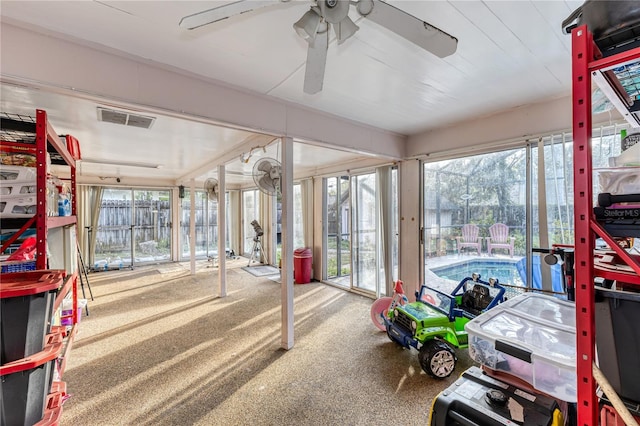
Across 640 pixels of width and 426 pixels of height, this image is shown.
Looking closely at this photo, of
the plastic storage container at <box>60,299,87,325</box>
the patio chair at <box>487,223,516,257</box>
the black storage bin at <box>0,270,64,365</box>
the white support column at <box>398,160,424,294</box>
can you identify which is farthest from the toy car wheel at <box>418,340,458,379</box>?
the plastic storage container at <box>60,299,87,325</box>

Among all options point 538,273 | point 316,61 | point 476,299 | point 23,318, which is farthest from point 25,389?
point 538,273

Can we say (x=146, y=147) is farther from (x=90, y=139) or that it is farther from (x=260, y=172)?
(x=260, y=172)

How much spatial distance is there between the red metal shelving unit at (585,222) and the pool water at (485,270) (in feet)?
7.81

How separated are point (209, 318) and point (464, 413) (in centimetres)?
316

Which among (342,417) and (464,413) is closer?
(464,413)

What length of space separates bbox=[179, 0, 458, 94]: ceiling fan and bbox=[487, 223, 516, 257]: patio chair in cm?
228

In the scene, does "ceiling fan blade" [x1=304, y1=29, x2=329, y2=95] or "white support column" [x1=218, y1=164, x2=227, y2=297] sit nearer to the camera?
"ceiling fan blade" [x1=304, y1=29, x2=329, y2=95]

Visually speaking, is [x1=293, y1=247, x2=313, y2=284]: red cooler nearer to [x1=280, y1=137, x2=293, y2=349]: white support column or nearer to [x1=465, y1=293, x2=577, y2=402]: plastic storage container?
[x1=280, y1=137, x2=293, y2=349]: white support column

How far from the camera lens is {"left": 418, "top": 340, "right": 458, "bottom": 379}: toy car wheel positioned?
2.15m

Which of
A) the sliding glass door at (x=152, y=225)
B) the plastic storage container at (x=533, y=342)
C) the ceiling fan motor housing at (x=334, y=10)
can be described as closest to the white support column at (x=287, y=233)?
the ceiling fan motor housing at (x=334, y=10)

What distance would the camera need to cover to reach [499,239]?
113 inches

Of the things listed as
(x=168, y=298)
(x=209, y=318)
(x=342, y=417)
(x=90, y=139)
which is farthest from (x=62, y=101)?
(x=342, y=417)

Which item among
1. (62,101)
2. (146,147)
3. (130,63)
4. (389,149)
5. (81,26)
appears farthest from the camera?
(146,147)

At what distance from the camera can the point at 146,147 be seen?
3.91 m
